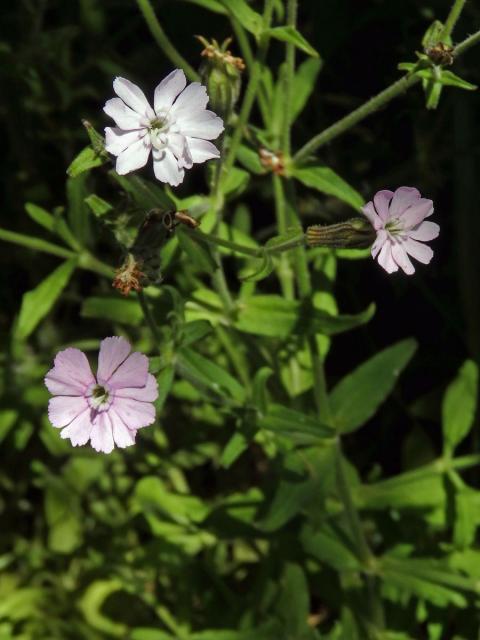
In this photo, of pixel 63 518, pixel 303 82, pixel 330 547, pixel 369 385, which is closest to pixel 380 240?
pixel 369 385

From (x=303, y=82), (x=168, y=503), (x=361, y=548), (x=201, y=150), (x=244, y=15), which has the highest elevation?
(x=303, y=82)

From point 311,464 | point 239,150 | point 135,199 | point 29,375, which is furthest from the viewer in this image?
point 29,375

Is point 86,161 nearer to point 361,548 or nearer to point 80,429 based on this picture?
point 80,429

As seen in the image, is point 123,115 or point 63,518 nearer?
point 123,115

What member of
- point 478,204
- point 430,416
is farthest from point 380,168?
point 430,416

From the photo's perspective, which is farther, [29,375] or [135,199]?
[29,375]

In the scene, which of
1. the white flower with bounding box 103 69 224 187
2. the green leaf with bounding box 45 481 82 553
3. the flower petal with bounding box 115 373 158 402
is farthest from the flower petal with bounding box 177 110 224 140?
the green leaf with bounding box 45 481 82 553

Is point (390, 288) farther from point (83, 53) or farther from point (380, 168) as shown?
point (83, 53)

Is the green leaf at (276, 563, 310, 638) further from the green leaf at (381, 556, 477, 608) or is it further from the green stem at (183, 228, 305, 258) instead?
the green stem at (183, 228, 305, 258)
